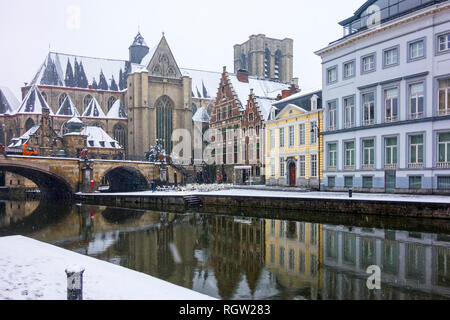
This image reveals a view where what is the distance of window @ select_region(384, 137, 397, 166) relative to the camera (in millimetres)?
25516

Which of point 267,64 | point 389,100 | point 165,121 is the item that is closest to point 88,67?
point 165,121

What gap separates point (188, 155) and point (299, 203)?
138 feet

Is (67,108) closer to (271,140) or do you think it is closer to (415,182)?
(271,140)

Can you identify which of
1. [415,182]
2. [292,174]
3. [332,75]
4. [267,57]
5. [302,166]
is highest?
[267,57]

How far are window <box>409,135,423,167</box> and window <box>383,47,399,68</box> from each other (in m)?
5.23

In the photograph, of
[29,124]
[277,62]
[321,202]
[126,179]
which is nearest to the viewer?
[321,202]

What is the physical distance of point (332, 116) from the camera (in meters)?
31.0

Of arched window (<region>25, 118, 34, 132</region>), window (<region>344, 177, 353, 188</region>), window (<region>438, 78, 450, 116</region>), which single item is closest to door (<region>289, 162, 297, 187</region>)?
window (<region>344, 177, 353, 188</region>)

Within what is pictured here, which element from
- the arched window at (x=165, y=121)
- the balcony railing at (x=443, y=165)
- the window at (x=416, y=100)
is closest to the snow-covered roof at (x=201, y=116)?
the arched window at (x=165, y=121)

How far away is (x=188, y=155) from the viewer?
6350cm

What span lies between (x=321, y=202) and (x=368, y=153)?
26.2 ft

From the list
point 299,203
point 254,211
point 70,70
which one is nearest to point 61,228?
point 254,211

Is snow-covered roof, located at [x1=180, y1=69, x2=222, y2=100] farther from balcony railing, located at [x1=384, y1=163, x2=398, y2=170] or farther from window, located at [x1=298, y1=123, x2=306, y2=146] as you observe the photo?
balcony railing, located at [x1=384, y1=163, x2=398, y2=170]

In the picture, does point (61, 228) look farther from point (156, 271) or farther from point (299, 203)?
point (299, 203)
